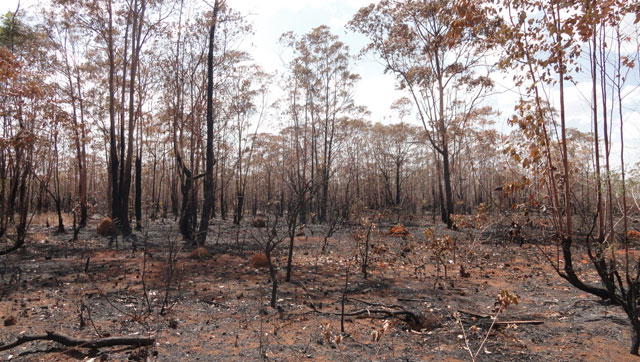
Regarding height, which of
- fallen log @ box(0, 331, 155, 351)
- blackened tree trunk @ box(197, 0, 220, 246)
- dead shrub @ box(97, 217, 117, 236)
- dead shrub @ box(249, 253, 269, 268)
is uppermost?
blackened tree trunk @ box(197, 0, 220, 246)

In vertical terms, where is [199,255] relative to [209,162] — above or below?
below

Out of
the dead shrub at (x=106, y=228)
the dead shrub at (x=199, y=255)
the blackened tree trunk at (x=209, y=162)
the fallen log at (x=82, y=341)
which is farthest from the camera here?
the dead shrub at (x=106, y=228)

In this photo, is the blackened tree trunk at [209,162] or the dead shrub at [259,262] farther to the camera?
the blackened tree trunk at [209,162]

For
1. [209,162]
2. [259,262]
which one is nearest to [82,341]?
[259,262]

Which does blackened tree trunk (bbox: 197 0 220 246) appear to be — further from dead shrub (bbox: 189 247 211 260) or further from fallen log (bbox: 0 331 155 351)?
fallen log (bbox: 0 331 155 351)

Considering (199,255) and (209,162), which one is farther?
(209,162)

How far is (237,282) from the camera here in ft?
21.3

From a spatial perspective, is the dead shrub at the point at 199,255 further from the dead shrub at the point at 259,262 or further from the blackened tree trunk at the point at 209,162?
the dead shrub at the point at 259,262

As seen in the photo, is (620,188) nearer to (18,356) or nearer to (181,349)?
(181,349)

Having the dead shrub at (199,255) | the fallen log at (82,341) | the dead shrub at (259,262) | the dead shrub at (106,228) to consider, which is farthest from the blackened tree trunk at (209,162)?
the fallen log at (82,341)

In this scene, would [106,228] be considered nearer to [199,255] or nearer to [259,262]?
[199,255]

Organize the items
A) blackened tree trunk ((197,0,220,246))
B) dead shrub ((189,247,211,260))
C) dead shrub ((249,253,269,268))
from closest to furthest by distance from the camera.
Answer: dead shrub ((249,253,269,268))
dead shrub ((189,247,211,260))
blackened tree trunk ((197,0,220,246))

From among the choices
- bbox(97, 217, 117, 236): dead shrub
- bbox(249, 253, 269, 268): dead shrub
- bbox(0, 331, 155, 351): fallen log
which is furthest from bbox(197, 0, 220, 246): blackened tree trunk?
bbox(0, 331, 155, 351): fallen log

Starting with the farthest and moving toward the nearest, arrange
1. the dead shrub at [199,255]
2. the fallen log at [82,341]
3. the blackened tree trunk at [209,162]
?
the blackened tree trunk at [209,162] → the dead shrub at [199,255] → the fallen log at [82,341]
